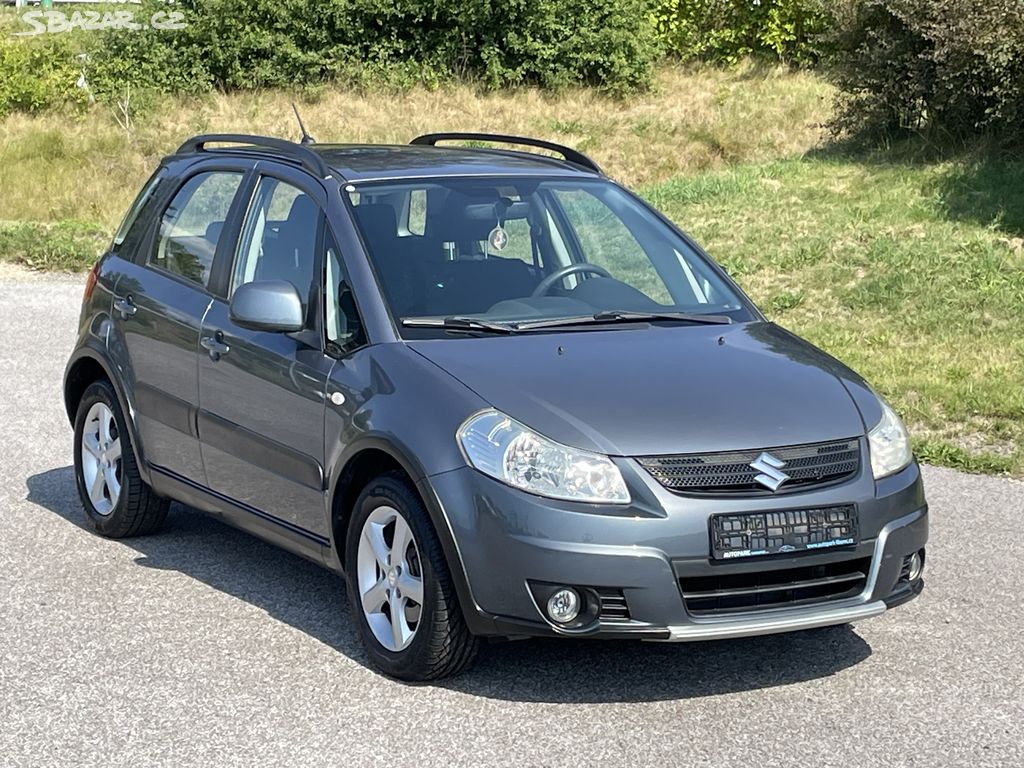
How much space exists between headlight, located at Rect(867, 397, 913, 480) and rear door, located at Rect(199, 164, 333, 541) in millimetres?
1871

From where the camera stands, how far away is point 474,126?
96.3ft

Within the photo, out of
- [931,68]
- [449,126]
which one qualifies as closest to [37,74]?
[449,126]

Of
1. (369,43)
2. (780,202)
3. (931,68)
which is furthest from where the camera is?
(369,43)

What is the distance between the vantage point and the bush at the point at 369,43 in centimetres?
3194

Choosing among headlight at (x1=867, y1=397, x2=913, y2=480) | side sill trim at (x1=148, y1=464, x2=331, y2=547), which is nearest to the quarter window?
side sill trim at (x1=148, y1=464, x2=331, y2=547)

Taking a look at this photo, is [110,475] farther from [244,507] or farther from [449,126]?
[449,126]

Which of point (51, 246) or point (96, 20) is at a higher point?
point (96, 20)

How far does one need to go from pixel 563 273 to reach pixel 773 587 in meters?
1.77

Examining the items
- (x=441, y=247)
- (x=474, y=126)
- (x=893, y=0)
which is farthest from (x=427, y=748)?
(x=474, y=126)

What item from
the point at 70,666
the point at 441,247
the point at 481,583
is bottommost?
the point at 70,666

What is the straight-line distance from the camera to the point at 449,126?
29.6m

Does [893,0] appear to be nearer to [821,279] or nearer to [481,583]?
[821,279]

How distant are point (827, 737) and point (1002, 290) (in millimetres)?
9364

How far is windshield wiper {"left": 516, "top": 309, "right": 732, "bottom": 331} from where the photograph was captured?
19.5ft
